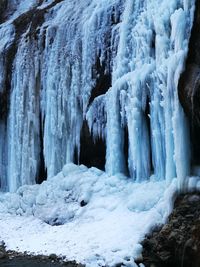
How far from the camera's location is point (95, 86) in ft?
43.7

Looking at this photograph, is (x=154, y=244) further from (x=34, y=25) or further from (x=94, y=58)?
(x=34, y=25)

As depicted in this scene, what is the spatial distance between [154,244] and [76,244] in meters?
1.79

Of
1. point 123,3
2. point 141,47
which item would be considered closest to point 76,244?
point 141,47

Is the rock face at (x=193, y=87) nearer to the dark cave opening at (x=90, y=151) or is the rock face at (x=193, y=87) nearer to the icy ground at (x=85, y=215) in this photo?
the icy ground at (x=85, y=215)

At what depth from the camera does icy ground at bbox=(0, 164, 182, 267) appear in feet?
31.1

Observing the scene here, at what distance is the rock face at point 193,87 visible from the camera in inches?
372

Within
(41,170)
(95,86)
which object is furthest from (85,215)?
(41,170)

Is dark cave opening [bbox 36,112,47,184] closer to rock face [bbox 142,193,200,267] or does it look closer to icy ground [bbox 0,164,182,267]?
icy ground [bbox 0,164,182,267]

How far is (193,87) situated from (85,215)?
3630 mm

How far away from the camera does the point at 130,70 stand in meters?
11.8

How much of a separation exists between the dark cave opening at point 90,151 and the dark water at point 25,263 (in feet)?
12.1

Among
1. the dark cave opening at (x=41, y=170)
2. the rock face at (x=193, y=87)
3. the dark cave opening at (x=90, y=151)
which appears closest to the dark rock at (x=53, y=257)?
the rock face at (x=193, y=87)

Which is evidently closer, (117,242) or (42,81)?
(117,242)

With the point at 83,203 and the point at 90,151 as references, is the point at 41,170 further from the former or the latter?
the point at 83,203
